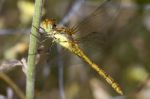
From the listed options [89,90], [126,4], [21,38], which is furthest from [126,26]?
[21,38]

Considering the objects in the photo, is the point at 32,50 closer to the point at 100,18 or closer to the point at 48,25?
the point at 48,25

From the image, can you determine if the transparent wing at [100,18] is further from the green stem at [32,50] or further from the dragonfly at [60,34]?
the green stem at [32,50]

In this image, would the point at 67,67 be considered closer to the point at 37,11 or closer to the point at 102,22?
the point at 102,22

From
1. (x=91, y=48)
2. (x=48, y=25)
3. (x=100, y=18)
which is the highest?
(x=100, y=18)

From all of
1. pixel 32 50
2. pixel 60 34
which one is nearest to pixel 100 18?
pixel 60 34

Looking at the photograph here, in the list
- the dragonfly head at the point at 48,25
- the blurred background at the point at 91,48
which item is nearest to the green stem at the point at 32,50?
the dragonfly head at the point at 48,25
